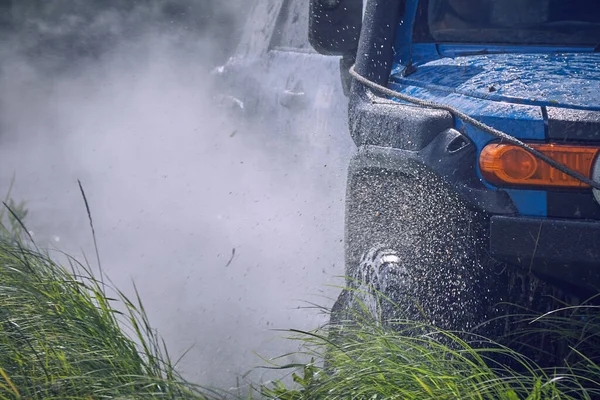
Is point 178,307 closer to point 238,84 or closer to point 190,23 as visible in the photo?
point 238,84

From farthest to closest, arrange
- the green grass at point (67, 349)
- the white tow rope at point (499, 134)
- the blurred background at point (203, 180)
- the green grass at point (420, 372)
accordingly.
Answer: the blurred background at point (203, 180)
the white tow rope at point (499, 134)
the green grass at point (67, 349)
the green grass at point (420, 372)

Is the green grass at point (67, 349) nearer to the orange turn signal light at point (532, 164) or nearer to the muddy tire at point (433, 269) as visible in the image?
the muddy tire at point (433, 269)

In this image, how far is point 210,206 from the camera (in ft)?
22.1

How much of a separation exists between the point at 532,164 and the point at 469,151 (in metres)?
0.21

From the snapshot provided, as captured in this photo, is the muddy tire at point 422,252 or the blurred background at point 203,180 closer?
the muddy tire at point 422,252

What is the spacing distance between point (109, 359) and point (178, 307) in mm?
2343

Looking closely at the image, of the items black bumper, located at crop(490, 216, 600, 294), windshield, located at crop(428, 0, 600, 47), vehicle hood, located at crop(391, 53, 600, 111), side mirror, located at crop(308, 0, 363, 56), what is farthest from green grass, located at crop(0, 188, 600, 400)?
side mirror, located at crop(308, 0, 363, 56)

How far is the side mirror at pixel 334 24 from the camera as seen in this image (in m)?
3.64

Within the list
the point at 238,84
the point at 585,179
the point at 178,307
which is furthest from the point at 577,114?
the point at 238,84

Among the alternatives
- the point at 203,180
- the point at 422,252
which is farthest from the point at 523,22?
the point at 203,180

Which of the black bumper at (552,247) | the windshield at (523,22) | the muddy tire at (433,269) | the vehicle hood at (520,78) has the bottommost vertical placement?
the muddy tire at (433,269)

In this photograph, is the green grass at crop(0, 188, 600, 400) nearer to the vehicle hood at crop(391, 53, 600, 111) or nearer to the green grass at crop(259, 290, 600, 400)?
the green grass at crop(259, 290, 600, 400)

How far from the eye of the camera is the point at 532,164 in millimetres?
2836

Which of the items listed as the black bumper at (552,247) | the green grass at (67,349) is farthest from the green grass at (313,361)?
the black bumper at (552,247)
